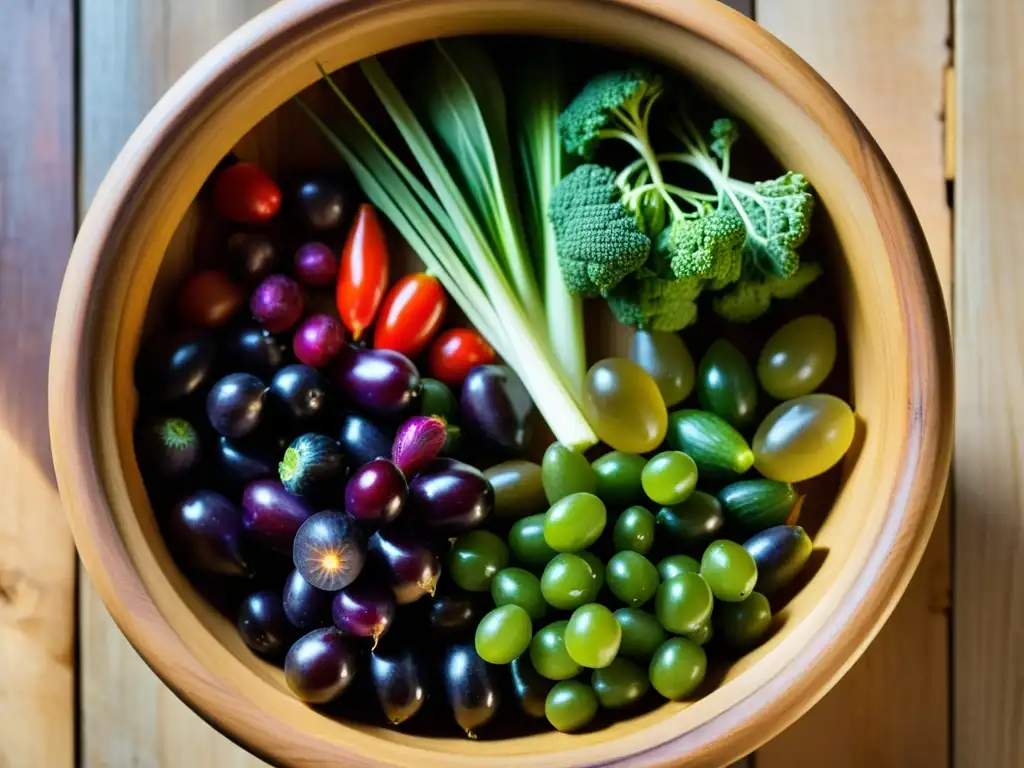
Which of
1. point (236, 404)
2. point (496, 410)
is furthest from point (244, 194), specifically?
point (496, 410)

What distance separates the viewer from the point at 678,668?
73 centimetres

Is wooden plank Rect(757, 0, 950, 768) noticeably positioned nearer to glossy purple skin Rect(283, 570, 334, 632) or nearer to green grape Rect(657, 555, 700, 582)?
green grape Rect(657, 555, 700, 582)

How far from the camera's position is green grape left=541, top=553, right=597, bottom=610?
0.74 meters

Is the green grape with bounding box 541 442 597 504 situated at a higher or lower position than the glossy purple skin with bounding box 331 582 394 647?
higher

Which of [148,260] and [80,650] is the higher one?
[148,260]

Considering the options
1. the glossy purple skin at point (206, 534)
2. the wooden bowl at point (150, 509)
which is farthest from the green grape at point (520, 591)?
the glossy purple skin at point (206, 534)

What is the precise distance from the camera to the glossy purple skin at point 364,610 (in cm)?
73

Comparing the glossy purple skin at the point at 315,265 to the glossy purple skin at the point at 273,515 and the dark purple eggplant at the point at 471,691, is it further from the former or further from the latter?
the dark purple eggplant at the point at 471,691

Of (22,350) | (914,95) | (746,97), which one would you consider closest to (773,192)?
(746,97)

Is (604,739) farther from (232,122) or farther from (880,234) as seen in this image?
(232,122)

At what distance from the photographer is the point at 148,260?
0.74 m

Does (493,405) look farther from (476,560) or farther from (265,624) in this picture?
(265,624)

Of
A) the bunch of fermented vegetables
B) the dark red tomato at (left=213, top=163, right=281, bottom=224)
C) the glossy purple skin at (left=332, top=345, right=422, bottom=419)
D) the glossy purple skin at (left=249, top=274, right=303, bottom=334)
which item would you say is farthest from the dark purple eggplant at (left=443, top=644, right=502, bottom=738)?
the dark red tomato at (left=213, top=163, right=281, bottom=224)

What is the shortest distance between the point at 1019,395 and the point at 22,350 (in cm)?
92
